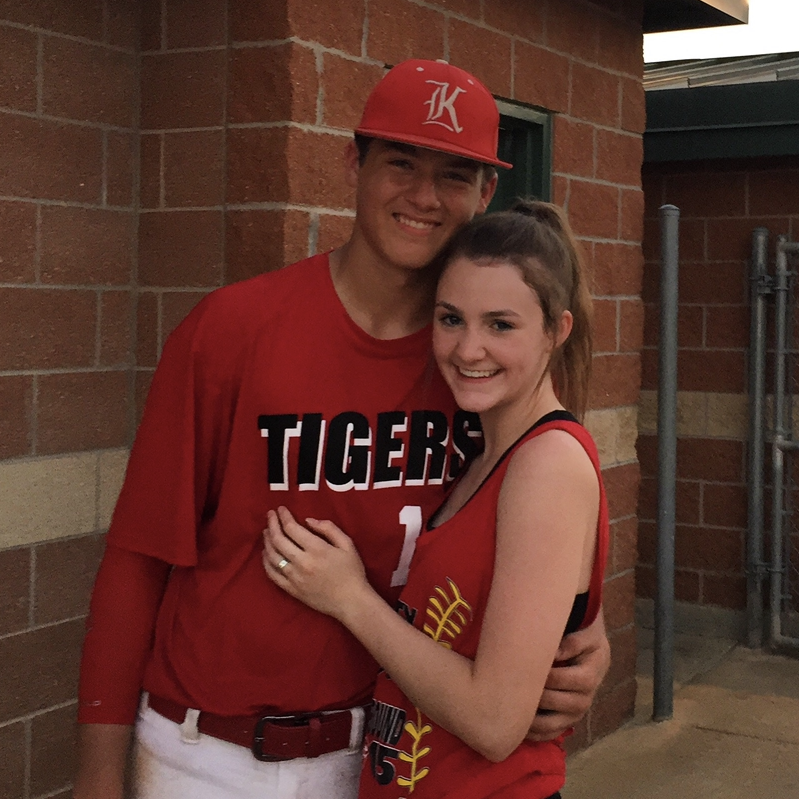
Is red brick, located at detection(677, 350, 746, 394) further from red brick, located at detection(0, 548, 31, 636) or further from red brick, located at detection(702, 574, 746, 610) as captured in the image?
red brick, located at detection(0, 548, 31, 636)

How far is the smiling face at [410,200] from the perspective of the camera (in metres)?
2.04

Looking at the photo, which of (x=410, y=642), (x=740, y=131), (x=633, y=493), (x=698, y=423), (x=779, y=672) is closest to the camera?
(x=410, y=642)

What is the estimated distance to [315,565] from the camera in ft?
6.47

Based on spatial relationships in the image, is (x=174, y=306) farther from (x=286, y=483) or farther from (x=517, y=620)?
(x=517, y=620)

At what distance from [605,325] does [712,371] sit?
2223mm

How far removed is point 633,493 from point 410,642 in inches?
133

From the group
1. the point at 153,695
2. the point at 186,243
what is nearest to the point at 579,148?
the point at 186,243

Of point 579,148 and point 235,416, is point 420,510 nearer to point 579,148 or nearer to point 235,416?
point 235,416

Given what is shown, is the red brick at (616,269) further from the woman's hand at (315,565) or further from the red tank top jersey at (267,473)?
the woman's hand at (315,565)

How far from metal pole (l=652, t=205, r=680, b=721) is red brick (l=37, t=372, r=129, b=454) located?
2638 millimetres

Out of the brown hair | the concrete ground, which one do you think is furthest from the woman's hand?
the concrete ground

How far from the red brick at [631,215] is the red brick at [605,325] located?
32 cm

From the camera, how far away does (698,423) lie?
22.6 ft

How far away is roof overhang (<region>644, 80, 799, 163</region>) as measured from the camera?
6.34 meters
